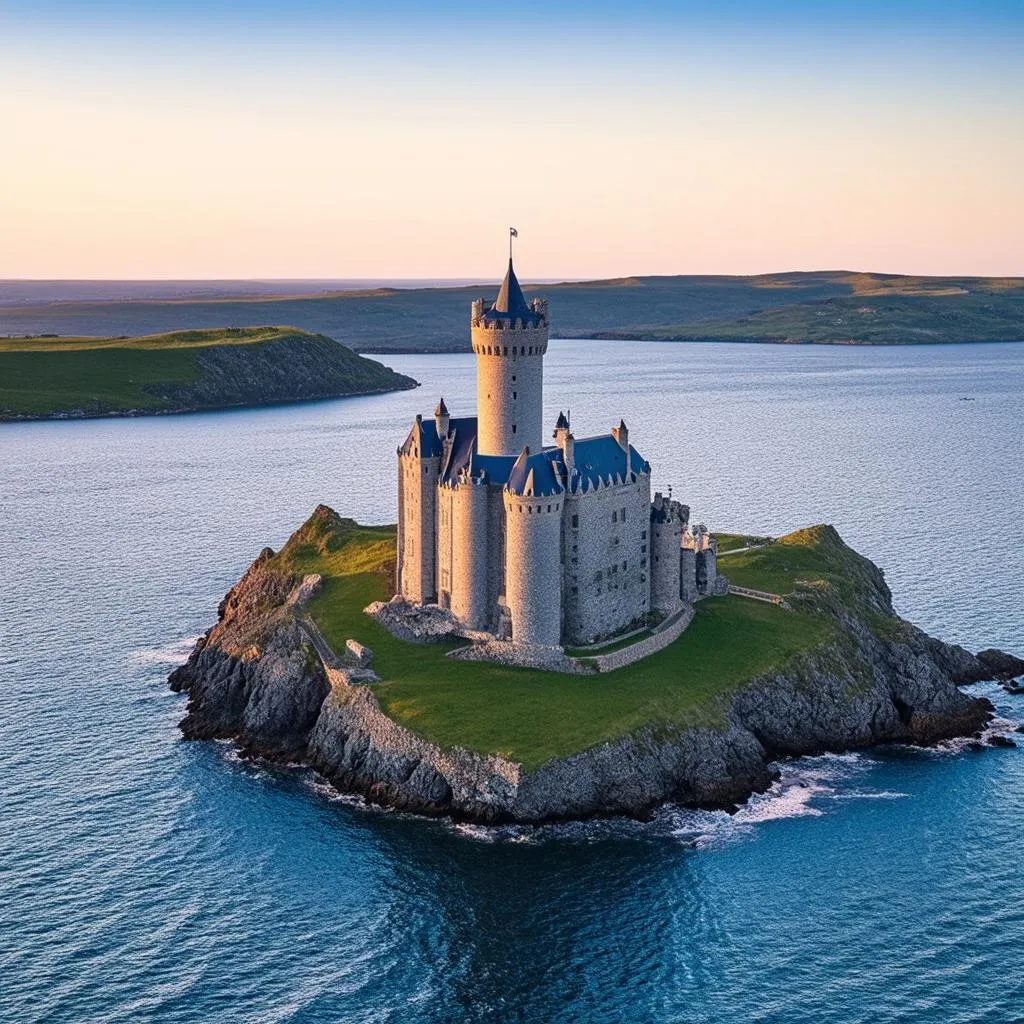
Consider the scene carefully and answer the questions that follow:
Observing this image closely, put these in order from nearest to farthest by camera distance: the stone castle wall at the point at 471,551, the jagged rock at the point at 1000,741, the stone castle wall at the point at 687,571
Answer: the jagged rock at the point at 1000,741 → the stone castle wall at the point at 471,551 → the stone castle wall at the point at 687,571

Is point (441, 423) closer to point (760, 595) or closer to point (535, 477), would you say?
point (535, 477)

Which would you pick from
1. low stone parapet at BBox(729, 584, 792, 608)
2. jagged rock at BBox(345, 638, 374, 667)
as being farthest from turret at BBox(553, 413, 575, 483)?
low stone parapet at BBox(729, 584, 792, 608)

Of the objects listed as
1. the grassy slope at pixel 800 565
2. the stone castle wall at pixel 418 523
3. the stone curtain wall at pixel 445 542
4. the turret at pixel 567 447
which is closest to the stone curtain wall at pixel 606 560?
the turret at pixel 567 447

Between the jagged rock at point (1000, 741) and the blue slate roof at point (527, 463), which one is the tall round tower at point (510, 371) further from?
the jagged rock at point (1000, 741)

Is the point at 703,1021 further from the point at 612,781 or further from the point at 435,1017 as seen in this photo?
the point at 612,781

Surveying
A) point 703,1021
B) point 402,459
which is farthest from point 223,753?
point 703,1021

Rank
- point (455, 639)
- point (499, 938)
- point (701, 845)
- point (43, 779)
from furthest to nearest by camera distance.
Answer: point (455, 639) < point (43, 779) < point (701, 845) < point (499, 938)

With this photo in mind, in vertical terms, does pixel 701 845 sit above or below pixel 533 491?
below

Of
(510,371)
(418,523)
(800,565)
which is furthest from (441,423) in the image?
(800,565)
